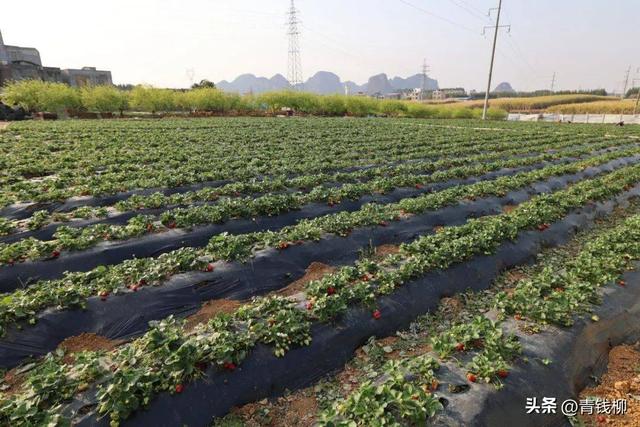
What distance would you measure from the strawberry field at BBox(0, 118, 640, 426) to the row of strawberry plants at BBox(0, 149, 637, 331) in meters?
0.03

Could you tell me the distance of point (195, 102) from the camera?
5275 centimetres

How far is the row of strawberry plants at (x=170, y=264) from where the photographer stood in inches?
198

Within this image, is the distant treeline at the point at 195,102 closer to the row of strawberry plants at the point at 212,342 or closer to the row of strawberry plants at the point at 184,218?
the row of strawberry plants at the point at 184,218

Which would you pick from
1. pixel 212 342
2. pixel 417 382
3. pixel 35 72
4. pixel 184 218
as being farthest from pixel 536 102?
pixel 35 72

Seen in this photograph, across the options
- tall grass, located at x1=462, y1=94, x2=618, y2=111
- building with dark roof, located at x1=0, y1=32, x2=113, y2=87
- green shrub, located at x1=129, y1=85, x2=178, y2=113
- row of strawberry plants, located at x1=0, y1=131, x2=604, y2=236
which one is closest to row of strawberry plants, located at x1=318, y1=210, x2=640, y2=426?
row of strawberry plants, located at x1=0, y1=131, x2=604, y2=236

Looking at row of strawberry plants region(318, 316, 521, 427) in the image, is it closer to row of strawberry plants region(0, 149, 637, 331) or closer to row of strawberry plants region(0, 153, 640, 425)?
row of strawberry plants region(0, 153, 640, 425)

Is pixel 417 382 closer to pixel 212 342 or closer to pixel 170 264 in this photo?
pixel 212 342

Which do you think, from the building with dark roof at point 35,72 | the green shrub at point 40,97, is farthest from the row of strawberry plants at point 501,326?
the building with dark roof at point 35,72

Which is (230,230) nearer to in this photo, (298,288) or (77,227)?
(298,288)

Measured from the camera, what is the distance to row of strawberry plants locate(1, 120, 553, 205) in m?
11.2

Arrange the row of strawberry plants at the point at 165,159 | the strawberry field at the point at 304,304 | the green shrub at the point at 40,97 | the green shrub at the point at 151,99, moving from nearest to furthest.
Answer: the strawberry field at the point at 304,304
the row of strawberry plants at the point at 165,159
the green shrub at the point at 40,97
the green shrub at the point at 151,99

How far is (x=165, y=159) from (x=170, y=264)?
10656 mm

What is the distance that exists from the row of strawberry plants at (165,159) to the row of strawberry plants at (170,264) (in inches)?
212

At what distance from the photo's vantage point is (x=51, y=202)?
9.59m
